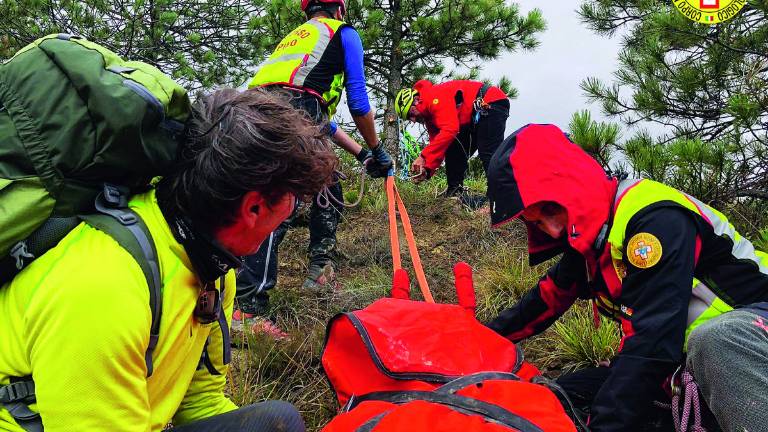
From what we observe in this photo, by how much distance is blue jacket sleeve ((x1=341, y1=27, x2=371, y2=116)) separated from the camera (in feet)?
10.9

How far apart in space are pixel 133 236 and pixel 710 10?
12.7 ft

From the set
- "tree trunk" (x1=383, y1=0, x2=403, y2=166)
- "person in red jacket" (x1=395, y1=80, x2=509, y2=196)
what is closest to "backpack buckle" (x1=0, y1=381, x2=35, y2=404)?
"person in red jacket" (x1=395, y1=80, x2=509, y2=196)

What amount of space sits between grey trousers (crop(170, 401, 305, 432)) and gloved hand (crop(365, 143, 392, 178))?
2148mm

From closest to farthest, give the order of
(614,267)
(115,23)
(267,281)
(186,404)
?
1. (186,404)
2. (614,267)
3. (267,281)
4. (115,23)

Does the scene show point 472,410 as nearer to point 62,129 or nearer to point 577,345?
point 62,129

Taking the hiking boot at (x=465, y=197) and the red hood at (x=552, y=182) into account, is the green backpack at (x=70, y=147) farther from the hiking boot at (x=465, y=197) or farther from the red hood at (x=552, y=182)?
the hiking boot at (x=465, y=197)

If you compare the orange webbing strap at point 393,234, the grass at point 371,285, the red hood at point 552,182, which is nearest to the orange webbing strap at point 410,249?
the orange webbing strap at point 393,234

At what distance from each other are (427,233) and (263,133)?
3938mm

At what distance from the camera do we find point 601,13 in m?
5.51

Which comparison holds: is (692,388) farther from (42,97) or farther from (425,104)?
(425,104)

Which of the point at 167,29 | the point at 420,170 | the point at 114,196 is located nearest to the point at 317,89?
the point at 114,196

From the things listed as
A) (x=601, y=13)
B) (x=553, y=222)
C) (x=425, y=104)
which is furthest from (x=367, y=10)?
(x=553, y=222)

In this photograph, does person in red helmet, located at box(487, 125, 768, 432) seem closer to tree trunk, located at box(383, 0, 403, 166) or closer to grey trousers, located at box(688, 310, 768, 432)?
grey trousers, located at box(688, 310, 768, 432)

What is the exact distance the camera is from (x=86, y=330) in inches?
41.6
